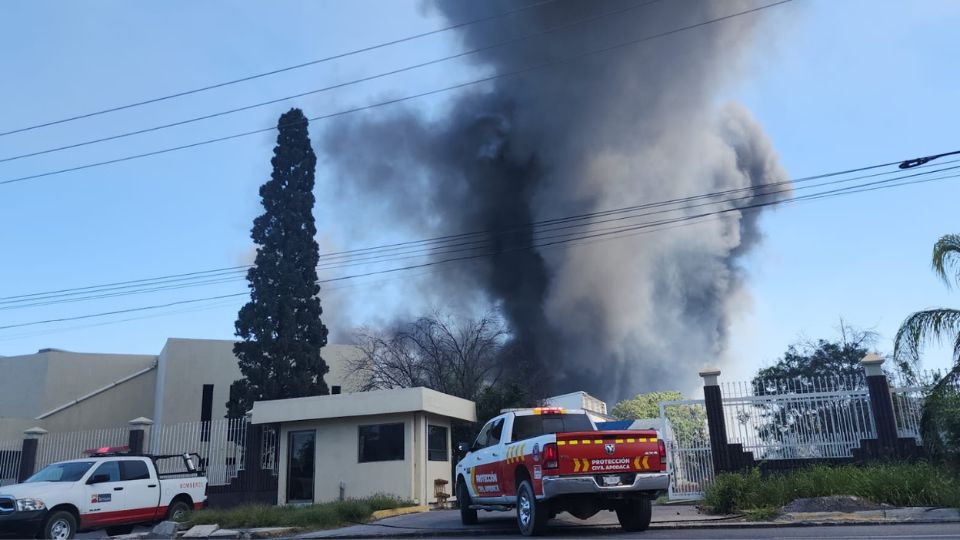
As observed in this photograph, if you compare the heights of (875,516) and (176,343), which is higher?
(176,343)

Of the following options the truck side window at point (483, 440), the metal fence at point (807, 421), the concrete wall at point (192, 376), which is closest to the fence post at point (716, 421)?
the metal fence at point (807, 421)

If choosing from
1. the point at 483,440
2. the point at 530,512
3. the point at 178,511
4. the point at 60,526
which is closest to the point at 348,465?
the point at 178,511

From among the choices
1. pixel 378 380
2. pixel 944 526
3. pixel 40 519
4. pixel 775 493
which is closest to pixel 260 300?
pixel 378 380

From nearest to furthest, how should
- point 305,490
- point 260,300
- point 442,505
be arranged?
point 442,505 → point 305,490 → point 260,300

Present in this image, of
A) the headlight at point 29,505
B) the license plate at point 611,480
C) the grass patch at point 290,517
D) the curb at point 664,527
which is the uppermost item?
the license plate at point 611,480

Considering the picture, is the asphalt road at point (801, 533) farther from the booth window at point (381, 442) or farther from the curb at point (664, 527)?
the booth window at point (381, 442)

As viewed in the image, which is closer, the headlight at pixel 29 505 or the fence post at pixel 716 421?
the headlight at pixel 29 505

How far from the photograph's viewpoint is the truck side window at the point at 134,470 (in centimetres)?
1488

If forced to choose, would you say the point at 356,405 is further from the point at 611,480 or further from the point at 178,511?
the point at 611,480

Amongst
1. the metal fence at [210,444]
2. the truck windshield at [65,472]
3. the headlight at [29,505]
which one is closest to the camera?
the headlight at [29,505]

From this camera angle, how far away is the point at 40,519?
12891mm

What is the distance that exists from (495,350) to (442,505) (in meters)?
19.0

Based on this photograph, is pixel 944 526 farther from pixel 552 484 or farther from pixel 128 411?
pixel 128 411

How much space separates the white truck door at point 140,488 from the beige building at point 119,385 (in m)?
22.9
